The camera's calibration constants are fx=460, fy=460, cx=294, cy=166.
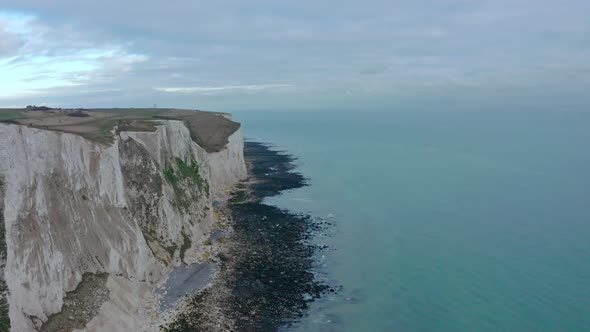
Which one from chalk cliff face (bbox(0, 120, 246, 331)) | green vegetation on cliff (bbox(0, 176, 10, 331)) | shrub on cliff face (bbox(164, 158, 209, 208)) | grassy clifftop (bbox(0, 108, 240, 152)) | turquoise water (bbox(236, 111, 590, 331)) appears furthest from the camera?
shrub on cliff face (bbox(164, 158, 209, 208))

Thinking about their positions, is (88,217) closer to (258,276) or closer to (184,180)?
(258,276)

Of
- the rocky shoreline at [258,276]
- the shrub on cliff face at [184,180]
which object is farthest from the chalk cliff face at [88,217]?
the rocky shoreline at [258,276]

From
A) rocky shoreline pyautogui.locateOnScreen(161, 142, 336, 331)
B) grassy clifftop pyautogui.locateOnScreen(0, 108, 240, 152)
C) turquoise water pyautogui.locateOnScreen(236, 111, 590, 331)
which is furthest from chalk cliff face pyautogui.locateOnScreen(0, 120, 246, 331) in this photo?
turquoise water pyautogui.locateOnScreen(236, 111, 590, 331)

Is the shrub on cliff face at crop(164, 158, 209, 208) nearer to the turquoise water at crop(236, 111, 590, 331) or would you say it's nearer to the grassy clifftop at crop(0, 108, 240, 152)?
the grassy clifftop at crop(0, 108, 240, 152)

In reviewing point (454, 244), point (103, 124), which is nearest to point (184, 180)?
point (103, 124)

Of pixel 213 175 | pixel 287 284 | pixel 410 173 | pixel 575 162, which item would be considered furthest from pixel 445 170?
pixel 287 284

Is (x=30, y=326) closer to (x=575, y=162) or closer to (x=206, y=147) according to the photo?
(x=206, y=147)
